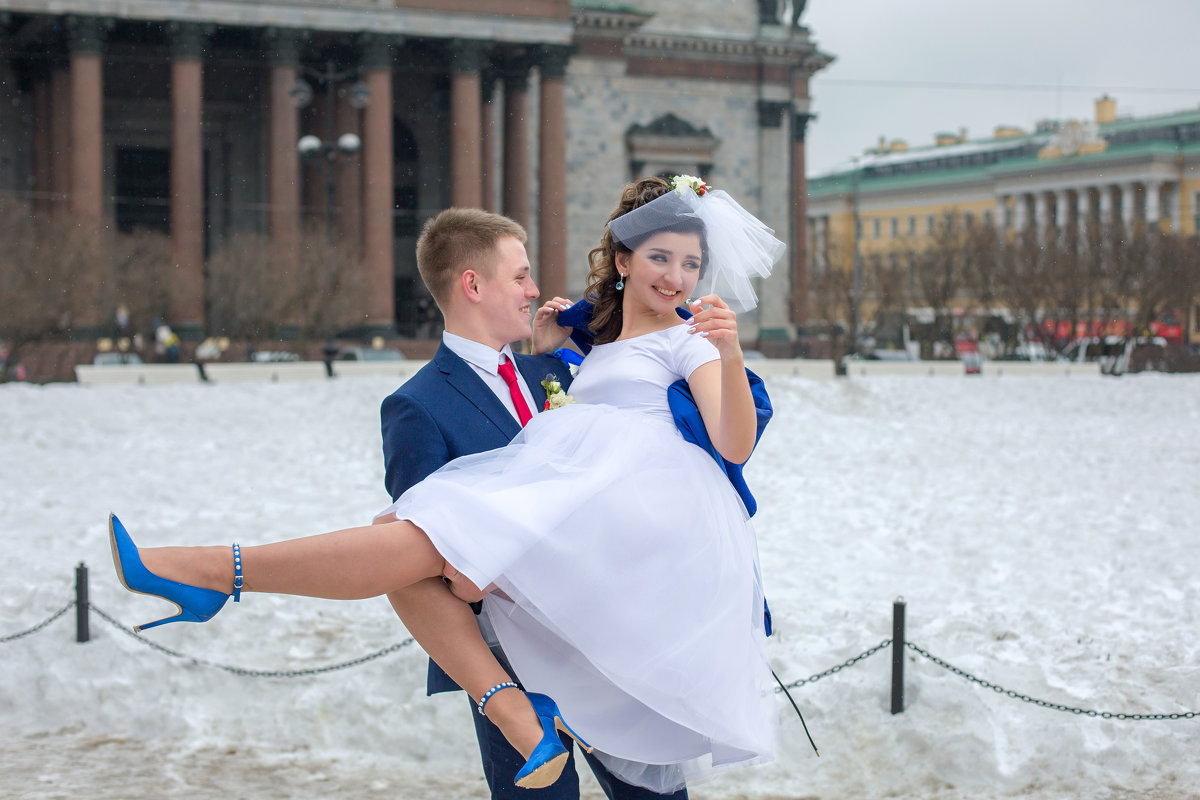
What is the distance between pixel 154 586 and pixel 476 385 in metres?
1.02

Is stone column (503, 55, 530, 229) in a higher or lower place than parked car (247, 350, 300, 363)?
higher

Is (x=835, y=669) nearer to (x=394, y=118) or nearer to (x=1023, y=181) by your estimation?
(x=394, y=118)

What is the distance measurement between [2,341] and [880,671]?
76.8 ft

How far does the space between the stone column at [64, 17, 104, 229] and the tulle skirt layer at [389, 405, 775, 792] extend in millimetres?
37516

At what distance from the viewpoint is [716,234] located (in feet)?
11.0

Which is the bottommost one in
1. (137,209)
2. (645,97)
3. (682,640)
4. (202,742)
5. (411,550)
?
(202,742)

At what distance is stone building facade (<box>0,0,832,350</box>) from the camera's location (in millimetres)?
38062

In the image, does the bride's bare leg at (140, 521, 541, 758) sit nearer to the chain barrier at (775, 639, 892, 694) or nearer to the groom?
the groom

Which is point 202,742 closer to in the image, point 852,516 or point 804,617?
point 804,617

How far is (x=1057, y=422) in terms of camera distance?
2238 cm

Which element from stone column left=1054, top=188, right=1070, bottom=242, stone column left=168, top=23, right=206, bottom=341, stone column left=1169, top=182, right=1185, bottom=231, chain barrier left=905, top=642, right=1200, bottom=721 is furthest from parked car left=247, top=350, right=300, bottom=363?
stone column left=1169, top=182, right=1185, bottom=231

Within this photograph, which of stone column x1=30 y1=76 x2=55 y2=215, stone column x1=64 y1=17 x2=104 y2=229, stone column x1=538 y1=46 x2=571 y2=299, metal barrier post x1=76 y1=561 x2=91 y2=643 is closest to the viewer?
metal barrier post x1=76 y1=561 x2=91 y2=643

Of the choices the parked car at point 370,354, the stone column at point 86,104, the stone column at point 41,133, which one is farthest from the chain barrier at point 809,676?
the stone column at point 41,133

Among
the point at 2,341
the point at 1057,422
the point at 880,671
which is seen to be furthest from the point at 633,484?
the point at 2,341
